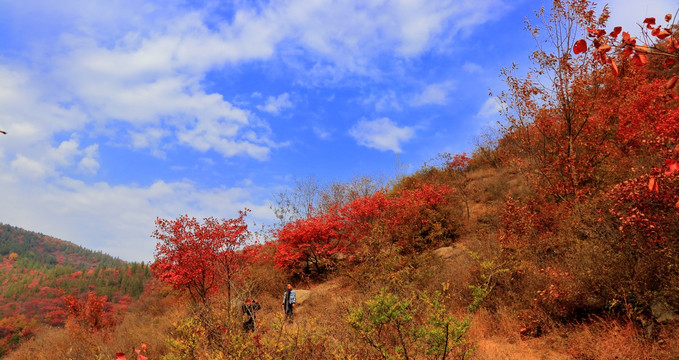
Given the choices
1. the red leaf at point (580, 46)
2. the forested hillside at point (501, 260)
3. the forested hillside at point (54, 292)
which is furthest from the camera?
the forested hillside at point (54, 292)

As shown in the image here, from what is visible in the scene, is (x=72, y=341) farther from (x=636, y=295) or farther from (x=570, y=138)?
(x=570, y=138)

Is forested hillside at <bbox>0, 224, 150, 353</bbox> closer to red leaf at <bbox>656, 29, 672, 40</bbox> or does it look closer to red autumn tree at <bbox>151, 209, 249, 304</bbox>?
red autumn tree at <bbox>151, 209, 249, 304</bbox>

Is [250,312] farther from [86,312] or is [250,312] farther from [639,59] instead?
[86,312]

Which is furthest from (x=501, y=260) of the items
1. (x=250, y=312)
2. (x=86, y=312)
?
(x=86, y=312)

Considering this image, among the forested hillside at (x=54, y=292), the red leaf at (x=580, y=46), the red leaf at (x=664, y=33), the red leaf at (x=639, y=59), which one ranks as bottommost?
the forested hillside at (x=54, y=292)

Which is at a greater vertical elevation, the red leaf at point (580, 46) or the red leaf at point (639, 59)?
the red leaf at point (580, 46)

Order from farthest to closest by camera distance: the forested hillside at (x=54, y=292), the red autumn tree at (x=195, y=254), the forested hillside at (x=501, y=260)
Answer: the forested hillside at (x=54, y=292), the red autumn tree at (x=195, y=254), the forested hillside at (x=501, y=260)

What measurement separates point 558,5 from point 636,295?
9581mm

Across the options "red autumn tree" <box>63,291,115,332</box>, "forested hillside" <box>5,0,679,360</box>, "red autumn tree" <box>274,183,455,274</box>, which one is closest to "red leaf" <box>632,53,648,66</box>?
"forested hillside" <box>5,0,679,360</box>

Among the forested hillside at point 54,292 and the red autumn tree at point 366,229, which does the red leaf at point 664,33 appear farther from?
the forested hillside at point 54,292

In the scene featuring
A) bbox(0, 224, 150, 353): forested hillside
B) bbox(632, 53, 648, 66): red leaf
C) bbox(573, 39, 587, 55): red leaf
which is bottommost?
bbox(0, 224, 150, 353): forested hillside

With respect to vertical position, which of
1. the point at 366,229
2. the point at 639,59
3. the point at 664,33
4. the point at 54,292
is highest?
the point at 664,33

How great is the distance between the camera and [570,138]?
11.4 metres

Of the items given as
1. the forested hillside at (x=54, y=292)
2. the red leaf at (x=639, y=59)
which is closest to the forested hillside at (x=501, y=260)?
the red leaf at (x=639, y=59)
